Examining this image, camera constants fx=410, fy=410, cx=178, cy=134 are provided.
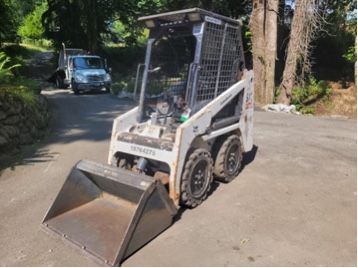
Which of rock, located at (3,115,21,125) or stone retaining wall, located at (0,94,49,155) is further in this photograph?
rock, located at (3,115,21,125)

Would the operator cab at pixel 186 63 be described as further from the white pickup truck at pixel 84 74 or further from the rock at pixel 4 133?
the white pickup truck at pixel 84 74

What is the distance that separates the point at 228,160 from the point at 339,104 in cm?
1260

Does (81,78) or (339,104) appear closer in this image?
(339,104)

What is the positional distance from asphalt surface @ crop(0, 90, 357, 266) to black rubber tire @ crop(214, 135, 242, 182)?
5.9 inches

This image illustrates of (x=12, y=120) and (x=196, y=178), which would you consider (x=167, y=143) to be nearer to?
(x=196, y=178)

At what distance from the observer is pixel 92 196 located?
5.04m

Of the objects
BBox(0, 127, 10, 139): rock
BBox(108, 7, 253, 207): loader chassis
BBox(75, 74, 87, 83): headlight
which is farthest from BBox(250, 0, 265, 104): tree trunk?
BBox(0, 127, 10, 139): rock

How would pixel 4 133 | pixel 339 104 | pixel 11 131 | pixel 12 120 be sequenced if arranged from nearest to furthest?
1. pixel 4 133
2. pixel 11 131
3. pixel 12 120
4. pixel 339 104

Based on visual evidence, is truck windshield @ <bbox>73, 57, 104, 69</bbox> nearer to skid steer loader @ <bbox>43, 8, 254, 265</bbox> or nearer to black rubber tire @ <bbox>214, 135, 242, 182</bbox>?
skid steer loader @ <bbox>43, 8, 254, 265</bbox>

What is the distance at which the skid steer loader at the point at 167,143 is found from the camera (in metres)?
4.36

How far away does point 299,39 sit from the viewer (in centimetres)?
1496

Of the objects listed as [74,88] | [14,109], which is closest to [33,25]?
→ [74,88]

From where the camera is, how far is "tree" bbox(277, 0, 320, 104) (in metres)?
14.6

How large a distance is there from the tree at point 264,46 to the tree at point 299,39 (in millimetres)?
530
